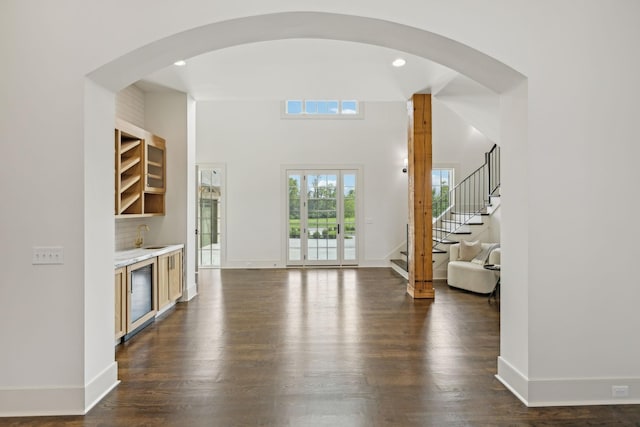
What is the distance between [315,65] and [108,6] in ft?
7.31

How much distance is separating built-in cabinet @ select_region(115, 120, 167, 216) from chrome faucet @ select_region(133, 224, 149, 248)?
0.71 ft

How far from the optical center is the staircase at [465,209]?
6.89m

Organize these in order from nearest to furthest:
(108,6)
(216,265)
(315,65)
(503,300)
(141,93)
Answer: (108,6) < (503,300) < (315,65) < (141,93) < (216,265)

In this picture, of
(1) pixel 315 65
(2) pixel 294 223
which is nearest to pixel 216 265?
(2) pixel 294 223

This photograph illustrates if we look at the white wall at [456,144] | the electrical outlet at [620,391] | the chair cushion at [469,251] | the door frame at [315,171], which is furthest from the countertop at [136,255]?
the white wall at [456,144]

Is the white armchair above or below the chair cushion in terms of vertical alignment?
below

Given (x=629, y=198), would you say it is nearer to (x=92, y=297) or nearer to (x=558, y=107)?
(x=558, y=107)

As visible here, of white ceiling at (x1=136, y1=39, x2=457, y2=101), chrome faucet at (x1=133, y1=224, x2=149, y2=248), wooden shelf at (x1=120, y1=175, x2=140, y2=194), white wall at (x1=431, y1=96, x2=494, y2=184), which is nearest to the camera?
white ceiling at (x1=136, y1=39, x2=457, y2=101)

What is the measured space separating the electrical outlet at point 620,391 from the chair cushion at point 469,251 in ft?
12.9

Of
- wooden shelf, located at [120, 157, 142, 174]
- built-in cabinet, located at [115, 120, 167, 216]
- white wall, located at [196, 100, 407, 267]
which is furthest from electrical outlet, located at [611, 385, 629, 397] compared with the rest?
white wall, located at [196, 100, 407, 267]

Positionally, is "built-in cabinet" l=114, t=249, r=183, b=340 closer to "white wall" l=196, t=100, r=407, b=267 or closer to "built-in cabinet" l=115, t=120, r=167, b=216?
"built-in cabinet" l=115, t=120, r=167, b=216

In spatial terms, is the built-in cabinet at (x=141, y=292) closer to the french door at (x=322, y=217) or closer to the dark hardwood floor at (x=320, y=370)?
the dark hardwood floor at (x=320, y=370)

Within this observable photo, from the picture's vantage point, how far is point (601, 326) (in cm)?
241

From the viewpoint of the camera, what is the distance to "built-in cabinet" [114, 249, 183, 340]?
3.40 metres
